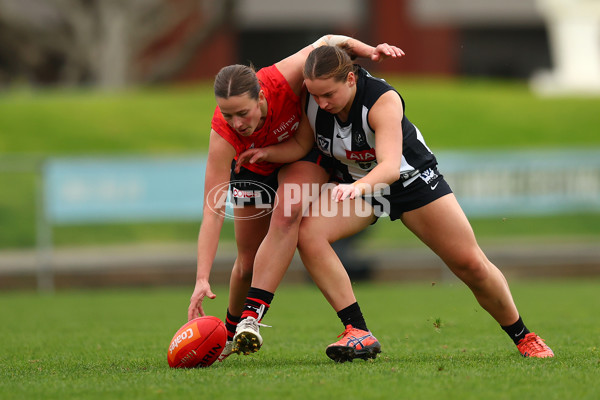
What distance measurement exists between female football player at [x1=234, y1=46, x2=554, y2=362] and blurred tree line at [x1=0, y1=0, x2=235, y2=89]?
16572 mm

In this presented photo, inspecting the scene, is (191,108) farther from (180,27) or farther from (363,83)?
(363,83)

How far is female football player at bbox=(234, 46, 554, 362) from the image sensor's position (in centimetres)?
500

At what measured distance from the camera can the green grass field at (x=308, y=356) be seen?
4293 mm

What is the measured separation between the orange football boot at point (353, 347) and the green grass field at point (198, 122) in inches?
380

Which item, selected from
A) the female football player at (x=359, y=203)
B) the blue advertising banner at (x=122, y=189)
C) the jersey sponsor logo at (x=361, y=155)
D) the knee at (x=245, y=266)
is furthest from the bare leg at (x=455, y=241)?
the blue advertising banner at (x=122, y=189)

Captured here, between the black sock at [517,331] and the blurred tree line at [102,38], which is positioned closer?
the black sock at [517,331]

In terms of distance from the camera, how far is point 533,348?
17.7 feet

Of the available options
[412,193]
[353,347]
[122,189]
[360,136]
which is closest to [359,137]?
[360,136]

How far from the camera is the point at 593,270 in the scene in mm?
13383

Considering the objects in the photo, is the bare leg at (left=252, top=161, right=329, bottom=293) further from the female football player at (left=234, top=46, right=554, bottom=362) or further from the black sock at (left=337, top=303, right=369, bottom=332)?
the black sock at (left=337, top=303, right=369, bottom=332)

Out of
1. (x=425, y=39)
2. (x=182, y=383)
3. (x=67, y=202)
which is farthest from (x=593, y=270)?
(x=425, y=39)

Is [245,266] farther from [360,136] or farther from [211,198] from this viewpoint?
[360,136]

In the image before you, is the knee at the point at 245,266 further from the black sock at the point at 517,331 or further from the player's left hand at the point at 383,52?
the black sock at the point at 517,331

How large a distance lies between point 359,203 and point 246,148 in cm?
71
